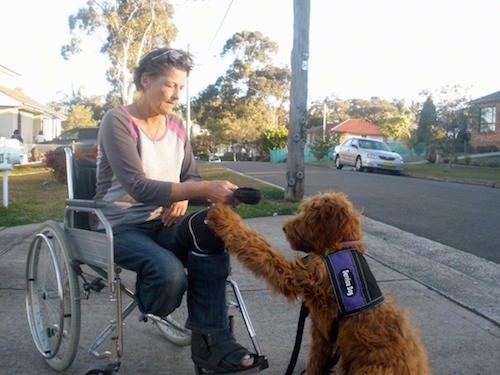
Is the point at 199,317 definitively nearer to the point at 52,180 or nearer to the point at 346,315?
the point at 346,315

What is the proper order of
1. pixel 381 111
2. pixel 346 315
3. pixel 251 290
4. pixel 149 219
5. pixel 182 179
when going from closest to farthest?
1. pixel 346 315
2. pixel 149 219
3. pixel 182 179
4. pixel 251 290
5. pixel 381 111

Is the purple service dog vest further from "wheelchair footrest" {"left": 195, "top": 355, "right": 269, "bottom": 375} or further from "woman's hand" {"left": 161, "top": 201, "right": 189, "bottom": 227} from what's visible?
"woman's hand" {"left": 161, "top": 201, "right": 189, "bottom": 227}

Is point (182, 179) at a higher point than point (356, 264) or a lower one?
higher

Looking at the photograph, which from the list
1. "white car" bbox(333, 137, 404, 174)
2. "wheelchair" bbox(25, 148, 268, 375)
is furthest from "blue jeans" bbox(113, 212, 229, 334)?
"white car" bbox(333, 137, 404, 174)

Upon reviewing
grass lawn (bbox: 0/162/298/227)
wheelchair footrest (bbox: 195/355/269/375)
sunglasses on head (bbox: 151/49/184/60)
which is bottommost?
wheelchair footrest (bbox: 195/355/269/375)

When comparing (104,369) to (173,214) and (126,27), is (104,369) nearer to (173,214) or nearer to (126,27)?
(173,214)

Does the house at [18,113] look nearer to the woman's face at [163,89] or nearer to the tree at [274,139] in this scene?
the tree at [274,139]

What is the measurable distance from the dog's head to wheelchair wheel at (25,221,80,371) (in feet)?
3.83

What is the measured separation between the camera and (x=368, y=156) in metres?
20.6

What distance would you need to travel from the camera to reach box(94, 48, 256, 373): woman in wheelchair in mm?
2424

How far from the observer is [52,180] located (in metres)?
13.5

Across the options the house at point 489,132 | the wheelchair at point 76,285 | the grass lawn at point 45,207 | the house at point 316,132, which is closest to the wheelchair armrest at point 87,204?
the wheelchair at point 76,285

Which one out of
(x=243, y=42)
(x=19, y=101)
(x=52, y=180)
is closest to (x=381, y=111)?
(x=243, y=42)

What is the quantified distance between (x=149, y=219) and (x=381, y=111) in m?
73.8
